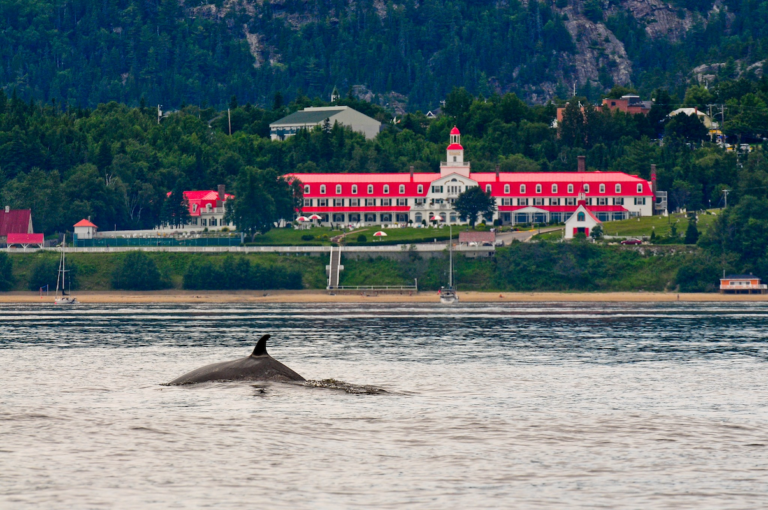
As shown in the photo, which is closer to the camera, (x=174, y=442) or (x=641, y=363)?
(x=174, y=442)

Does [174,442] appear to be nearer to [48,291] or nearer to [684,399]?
[684,399]

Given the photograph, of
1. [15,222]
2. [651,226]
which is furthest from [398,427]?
[15,222]

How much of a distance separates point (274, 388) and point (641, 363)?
101 ft

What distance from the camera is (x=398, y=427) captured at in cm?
4953

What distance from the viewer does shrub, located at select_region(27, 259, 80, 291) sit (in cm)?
17412

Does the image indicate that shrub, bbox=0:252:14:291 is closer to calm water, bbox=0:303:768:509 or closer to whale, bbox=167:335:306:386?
calm water, bbox=0:303:768:509

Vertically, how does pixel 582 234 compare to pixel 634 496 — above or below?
above

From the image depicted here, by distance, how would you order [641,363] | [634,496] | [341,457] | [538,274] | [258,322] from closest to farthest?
[634,496], [341,457], [641,363], [258,322], [538,274]

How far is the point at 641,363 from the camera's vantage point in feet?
260

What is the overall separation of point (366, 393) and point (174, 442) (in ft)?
50.6

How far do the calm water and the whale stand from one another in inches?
23.0

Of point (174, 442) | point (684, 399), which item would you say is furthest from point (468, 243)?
point (174, 442)

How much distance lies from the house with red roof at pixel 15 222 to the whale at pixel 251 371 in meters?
145

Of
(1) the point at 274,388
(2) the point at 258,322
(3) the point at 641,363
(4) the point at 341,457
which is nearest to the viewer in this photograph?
(4) the point at 341,457
